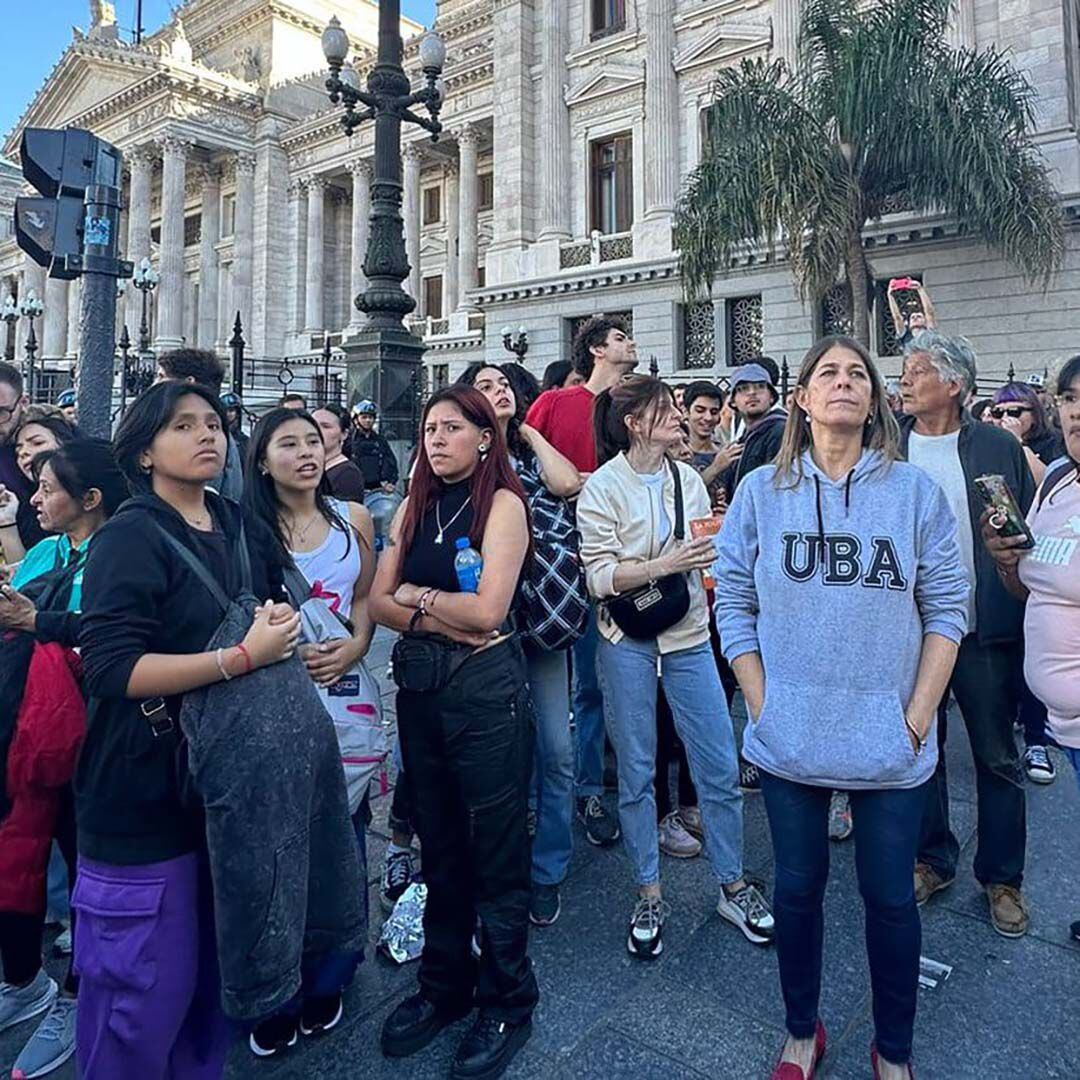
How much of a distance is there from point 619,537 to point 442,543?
0.86 m

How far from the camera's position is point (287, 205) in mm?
40125

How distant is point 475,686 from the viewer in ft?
7.99

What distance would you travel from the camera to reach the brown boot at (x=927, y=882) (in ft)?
10.5

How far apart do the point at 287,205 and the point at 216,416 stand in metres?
43.1

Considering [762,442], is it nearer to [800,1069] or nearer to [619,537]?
[619,537]

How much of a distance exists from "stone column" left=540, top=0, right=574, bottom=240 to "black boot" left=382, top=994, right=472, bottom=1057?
82.9ft

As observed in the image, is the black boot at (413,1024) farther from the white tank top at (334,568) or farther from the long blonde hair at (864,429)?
the long blonde hair at (864,429)

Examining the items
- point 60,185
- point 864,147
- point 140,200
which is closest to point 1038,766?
point 60,185

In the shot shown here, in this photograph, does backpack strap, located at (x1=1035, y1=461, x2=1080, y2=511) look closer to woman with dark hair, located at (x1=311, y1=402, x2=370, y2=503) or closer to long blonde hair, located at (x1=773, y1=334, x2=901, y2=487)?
long blonde hair, located at (x1=773, y1=334, x2=901, y2=487)

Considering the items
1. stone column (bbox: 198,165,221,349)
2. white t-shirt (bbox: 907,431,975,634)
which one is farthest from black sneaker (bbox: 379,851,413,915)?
stone column (bbox: 198,165,221,349)

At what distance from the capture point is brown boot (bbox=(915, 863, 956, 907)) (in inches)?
126

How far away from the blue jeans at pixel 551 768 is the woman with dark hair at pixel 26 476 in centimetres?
218

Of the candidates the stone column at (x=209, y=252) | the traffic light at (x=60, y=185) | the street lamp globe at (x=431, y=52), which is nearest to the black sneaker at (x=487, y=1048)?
the traffic light at (x=60, y=185)

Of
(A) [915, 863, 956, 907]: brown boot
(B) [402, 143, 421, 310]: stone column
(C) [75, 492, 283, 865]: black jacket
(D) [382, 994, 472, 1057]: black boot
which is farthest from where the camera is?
(B) [402, 143, 421, 310]: stone column
